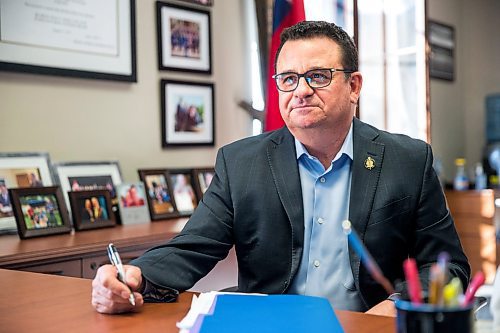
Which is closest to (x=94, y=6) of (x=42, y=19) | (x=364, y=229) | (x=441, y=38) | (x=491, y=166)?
(x=42, y=19)

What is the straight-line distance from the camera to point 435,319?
2.43 ft

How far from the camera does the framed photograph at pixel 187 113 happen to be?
10.3 ft

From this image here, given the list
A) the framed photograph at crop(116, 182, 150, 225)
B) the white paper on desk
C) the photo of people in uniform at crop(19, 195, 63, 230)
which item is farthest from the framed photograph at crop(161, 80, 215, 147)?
the white paper on desk

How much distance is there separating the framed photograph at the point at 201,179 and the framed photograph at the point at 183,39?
536 millimetres

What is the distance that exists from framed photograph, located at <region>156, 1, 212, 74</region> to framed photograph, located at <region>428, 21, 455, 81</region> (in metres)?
2.64

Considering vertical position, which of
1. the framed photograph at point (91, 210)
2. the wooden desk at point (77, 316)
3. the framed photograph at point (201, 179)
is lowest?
the wooden desk at point (77, 316)

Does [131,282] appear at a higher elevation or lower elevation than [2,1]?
lower

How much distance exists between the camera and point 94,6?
279 cm

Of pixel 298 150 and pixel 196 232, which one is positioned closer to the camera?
pixel 196 232

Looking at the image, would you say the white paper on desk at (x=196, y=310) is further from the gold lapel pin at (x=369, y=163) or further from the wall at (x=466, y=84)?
the wall at (x=466, y=84)

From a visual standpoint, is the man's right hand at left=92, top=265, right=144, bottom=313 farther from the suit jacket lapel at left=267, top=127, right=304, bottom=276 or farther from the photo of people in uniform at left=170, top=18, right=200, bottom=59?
the photo of people in uniform at left=170, top=18, right=200, bottom=59

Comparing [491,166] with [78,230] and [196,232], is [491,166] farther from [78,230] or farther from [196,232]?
[196,232]

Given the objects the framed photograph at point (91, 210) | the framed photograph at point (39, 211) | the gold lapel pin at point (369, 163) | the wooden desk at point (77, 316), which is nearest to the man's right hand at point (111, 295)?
the wooden desk at point (77, 316)

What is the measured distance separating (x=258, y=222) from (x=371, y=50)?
3.47 meters
